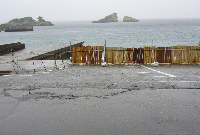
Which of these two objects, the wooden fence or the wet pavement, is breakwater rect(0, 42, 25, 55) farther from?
the wet pavement

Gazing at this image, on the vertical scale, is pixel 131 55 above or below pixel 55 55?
above

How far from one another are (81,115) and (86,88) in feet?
9.65

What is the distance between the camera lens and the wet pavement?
201 inches

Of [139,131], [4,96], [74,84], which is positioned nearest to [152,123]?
[139,131]

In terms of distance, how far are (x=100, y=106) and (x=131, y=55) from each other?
1036 centimetres

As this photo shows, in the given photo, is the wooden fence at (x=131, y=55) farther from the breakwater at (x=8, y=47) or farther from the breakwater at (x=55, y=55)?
the breakwater at (x=8, y=47)

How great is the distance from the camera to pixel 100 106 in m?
6.57

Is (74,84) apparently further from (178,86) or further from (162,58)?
(162,58)

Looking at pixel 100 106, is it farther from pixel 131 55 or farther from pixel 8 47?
pixel 8 47

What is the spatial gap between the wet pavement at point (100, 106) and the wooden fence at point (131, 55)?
5928 mm

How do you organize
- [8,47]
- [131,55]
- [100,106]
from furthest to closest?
[8,47] < [131,55] < [100,106]

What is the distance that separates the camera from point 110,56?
16.2 m

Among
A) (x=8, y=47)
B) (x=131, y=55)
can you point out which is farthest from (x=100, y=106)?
(x=8, y=47)

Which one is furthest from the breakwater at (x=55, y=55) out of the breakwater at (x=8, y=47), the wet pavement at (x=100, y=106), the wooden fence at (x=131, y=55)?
the wet pavement at (x=100, y=106)
